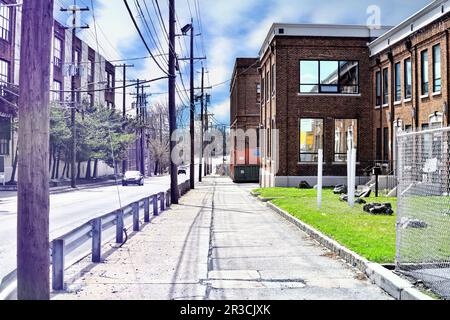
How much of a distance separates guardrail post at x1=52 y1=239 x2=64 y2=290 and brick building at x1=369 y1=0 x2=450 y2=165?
1899 cm

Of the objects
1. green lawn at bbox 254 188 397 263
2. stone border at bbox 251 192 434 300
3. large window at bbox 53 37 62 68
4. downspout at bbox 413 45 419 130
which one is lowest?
stone border at bbox 251 192 434 300

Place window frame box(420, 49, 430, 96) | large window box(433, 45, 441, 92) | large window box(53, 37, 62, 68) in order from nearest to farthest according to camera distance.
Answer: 1. large window box(433, 45, 441, 92)
2. window frame box(420, 49, 430, 96)
3. large window box(53, 37, 62, 68)

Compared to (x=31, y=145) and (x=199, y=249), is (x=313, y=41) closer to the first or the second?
(x=199, y=249)

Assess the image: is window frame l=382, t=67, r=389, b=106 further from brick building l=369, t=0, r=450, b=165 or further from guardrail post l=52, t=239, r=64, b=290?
guardrail post l=52, t=239, r=64, b=290

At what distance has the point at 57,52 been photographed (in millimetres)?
46625

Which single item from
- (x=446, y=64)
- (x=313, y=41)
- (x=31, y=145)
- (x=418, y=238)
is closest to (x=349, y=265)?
(x=418, y=238)

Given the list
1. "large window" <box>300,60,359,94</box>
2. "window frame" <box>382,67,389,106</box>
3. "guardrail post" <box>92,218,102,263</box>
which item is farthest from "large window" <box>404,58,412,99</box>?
"guardrail post" <box>92,218,102,263</box>

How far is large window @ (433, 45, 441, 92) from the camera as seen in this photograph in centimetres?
2300

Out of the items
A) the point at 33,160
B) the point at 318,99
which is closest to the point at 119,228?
the point at 33,160

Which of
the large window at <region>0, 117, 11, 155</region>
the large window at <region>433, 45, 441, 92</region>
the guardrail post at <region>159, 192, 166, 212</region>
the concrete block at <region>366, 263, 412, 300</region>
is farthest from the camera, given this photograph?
the large window at <region>0, 117, 11, 155</region>

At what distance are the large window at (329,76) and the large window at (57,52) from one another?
24276mm

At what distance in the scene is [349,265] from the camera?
866 centimetres

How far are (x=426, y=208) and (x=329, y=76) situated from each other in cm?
2332
